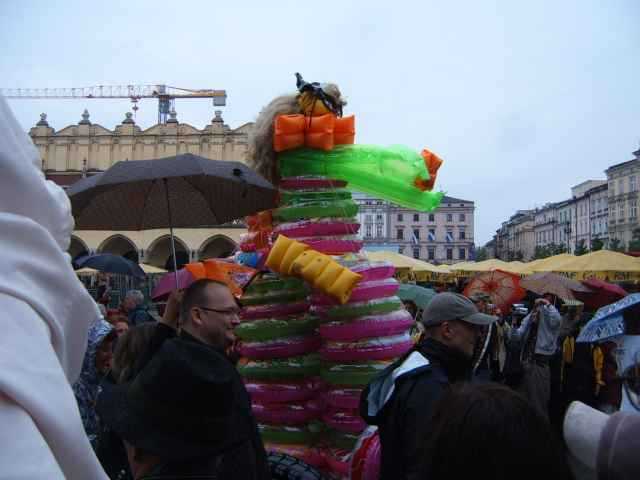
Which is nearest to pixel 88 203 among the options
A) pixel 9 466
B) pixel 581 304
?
pixel 9 466

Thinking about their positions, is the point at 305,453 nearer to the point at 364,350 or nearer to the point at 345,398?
the point at 345,398

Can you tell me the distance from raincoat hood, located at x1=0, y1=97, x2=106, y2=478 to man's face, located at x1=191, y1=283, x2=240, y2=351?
188cm

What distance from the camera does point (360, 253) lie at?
13.0 ft

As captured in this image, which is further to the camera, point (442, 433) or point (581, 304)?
point (581, 304)

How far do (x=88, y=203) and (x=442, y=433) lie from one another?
3.33 m

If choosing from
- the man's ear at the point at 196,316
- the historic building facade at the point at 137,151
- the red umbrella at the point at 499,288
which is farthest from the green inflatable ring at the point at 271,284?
the historic building facade at the point at 137,151

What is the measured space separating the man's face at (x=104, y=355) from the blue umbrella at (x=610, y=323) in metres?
3.37

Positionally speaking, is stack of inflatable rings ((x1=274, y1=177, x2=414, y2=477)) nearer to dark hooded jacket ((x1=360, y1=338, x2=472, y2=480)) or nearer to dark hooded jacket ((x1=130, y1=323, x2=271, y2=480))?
dark hooded jacket ((x1=360, y1=338, x2=472, y2=480))


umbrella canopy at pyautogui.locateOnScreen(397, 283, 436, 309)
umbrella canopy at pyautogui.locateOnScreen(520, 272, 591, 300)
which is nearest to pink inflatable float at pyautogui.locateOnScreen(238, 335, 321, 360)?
umbrella canopy at pyautogui.locateOnScreen(397, 283, 436, 309)

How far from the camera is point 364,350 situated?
3676 mm

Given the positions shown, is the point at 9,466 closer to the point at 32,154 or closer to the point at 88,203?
the point at 32,154

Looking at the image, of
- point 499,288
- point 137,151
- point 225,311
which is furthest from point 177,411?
point 137,151

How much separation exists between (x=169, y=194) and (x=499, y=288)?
4.92 m

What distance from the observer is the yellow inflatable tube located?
328 centimetres
